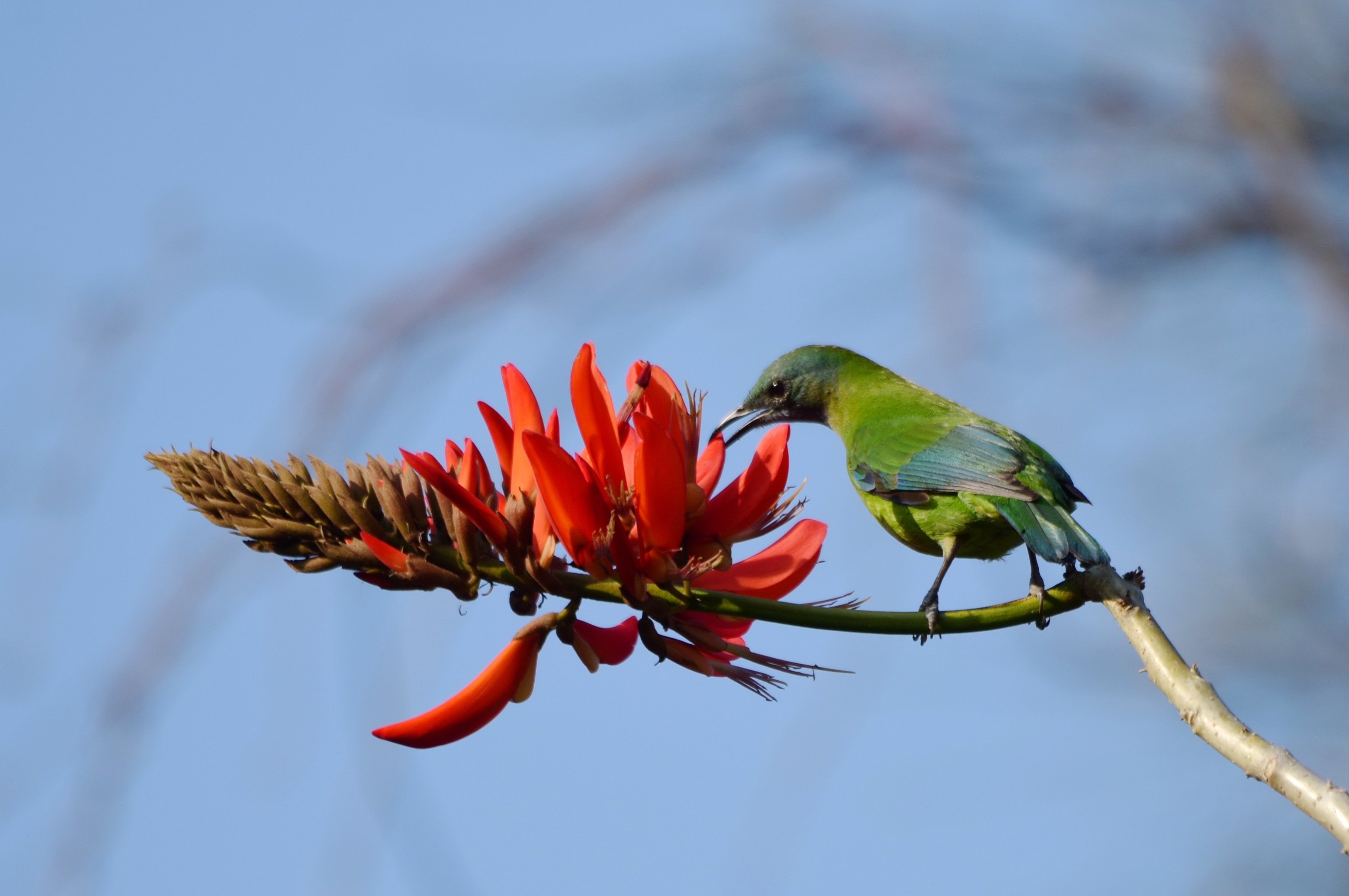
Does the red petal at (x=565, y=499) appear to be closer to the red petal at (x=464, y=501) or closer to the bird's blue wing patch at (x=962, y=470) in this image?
the red petal at (x=464, y=501)

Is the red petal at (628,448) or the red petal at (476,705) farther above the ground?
the red petal at (628,448)

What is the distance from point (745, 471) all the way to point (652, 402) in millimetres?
187

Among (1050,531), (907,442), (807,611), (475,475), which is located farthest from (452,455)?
(907,442)

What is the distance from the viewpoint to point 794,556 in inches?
79.0

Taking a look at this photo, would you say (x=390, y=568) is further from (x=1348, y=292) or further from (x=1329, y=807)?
(x=1348, y=292)

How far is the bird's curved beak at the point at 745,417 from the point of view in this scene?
3.59 metres

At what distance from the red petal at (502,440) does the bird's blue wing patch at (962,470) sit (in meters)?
1.59

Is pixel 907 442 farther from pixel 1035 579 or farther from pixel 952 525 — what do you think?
pixel 1035 579

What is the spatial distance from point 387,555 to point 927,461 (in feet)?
6.78

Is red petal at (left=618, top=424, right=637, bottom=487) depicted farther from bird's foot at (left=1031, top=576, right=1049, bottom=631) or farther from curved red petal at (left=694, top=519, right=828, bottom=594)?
bird's foot at (left=1031, top=576, right=1049, bottom=631)

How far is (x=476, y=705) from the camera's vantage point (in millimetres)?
1704

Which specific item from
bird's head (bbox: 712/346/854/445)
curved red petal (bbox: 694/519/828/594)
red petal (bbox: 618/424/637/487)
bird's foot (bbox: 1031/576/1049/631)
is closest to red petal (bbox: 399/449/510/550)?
red petal (bbox: 618/424/637/487)

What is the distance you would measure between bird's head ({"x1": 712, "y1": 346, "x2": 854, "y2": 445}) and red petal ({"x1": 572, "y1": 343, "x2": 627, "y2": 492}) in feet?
6.30

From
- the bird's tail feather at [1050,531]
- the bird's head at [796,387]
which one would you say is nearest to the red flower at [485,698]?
the bird's tail feather at [1050,531]
